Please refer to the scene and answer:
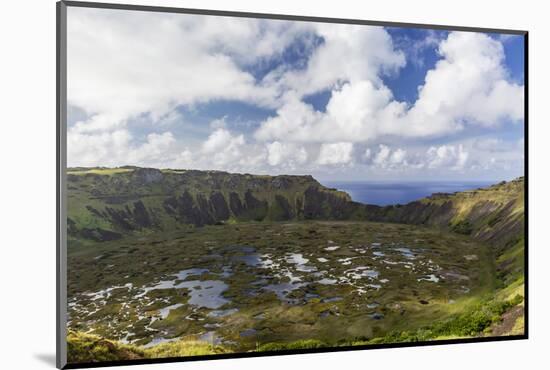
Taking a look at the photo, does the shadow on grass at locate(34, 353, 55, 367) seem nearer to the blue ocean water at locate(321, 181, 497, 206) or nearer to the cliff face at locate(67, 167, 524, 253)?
the cliff face at locate(67, 167, 524, 253)

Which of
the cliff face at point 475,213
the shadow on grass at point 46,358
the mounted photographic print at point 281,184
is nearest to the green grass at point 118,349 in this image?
the mounted photographic print at point 281,184

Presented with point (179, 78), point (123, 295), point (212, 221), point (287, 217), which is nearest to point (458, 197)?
point (287, 217)

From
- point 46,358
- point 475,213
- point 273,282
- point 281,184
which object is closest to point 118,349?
point 46,358

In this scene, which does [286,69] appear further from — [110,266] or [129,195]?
[110,266]

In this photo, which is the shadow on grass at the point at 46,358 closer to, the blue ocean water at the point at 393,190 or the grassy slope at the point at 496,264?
the grassy slope at the point at 496,264

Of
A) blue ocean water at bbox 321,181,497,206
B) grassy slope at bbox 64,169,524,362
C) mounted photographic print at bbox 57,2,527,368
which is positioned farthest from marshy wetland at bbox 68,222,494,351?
blue ocean water at bbox 321,181,497,206

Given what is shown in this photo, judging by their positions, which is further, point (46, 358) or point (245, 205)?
point (245, 205)

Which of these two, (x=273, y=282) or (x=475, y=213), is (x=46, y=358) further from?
(x=475, y=213)
